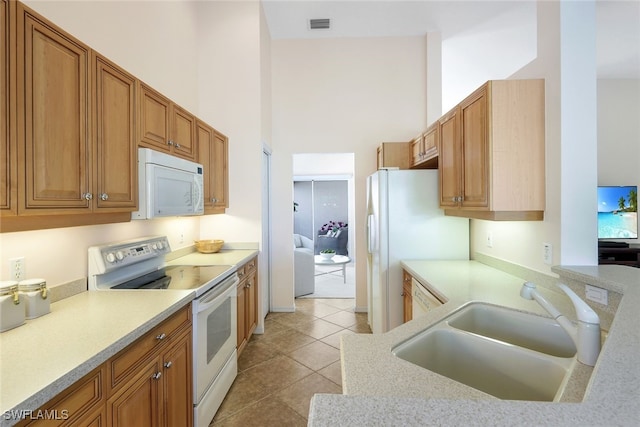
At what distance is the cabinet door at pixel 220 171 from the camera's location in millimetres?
2898

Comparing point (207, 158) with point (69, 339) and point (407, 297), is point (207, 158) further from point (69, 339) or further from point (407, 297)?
point (407, 297)

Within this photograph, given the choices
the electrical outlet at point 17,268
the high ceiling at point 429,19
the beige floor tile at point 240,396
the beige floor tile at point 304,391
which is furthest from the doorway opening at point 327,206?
the electrical outlet at point 17,268

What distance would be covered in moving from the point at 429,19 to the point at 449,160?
2.18 m

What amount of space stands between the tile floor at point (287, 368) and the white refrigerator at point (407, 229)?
27.6 inches

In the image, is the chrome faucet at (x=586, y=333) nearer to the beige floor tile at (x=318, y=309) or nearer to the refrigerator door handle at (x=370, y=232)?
the refrigerator door handle at (x=370, y=232)

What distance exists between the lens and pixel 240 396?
85.8 inches

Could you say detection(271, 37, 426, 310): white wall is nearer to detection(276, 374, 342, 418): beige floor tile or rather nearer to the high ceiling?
the high ceiling

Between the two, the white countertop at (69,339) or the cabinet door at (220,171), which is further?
the cabinet door at (220,171)

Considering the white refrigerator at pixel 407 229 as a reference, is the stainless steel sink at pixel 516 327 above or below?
below

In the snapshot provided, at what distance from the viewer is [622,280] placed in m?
1.35

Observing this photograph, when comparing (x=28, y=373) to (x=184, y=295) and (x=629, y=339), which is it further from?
(x=629, y=339)

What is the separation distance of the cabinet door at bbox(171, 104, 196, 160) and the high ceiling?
1.83 metres

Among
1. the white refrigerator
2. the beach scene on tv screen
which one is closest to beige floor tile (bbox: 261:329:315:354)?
the white refrigerator

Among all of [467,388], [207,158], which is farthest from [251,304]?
[467,388]
